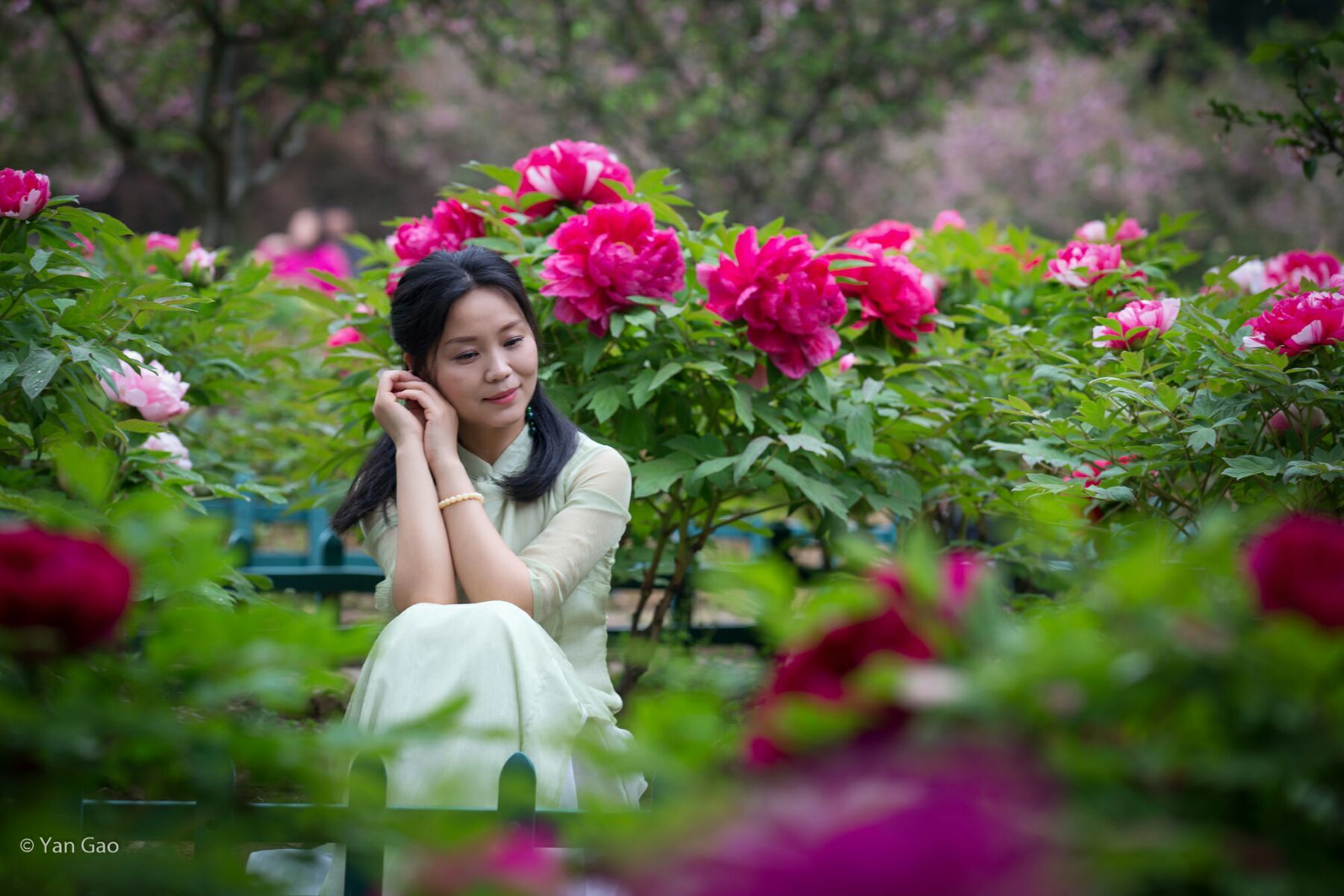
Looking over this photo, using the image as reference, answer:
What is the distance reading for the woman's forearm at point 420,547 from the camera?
2268 mm

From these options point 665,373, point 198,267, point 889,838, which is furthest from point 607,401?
point 889,838

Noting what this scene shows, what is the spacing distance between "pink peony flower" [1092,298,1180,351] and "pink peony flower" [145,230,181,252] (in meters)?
2.61

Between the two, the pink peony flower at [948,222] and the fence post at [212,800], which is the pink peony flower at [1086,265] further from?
the fence post at [212,800]

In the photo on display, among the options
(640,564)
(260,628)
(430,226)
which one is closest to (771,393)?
(640,564)

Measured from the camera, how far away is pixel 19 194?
2.16 metres

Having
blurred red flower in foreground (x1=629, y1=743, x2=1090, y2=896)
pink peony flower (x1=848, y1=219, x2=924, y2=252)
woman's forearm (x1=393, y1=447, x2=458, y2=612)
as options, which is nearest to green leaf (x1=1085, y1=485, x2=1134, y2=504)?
pink peony flower (x1=848, y1=219, x2=924, y2=252)

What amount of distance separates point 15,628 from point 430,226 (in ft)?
7.14

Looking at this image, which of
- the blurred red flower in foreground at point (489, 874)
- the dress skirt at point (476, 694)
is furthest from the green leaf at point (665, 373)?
the blurred red flower in foreground at point (489, 874)

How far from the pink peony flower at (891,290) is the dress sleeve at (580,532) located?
0.78 metres

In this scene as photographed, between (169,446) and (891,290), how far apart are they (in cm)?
182

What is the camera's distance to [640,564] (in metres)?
3.15

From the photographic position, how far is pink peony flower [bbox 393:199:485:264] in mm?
2826

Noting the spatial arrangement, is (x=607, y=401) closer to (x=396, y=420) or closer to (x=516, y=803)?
(x=396, y=420)

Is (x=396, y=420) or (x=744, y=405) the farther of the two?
(x=744, y=405)
